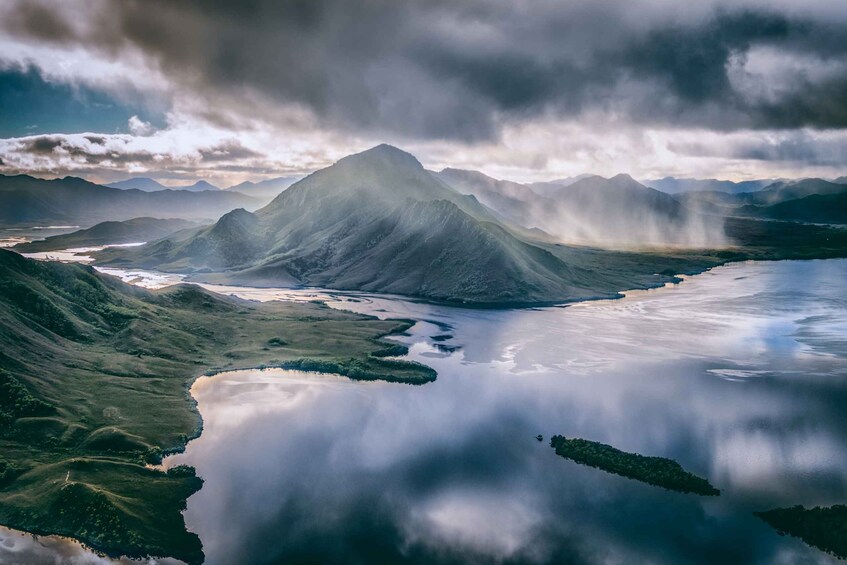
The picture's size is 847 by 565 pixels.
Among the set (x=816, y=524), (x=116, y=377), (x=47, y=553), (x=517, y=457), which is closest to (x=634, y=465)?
(x=517, y=457)

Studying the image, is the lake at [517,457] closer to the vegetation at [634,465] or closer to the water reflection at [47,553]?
the vegetation at [634,465]

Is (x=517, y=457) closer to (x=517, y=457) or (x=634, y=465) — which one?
(x=517, y=457)

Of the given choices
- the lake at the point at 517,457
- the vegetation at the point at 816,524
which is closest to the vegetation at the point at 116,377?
the lake at the point at 517,457

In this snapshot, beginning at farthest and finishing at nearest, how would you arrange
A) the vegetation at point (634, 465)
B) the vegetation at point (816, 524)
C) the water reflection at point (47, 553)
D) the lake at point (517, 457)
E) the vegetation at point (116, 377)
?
the vegetation at point (634, 465) < the vegetation at point (116, 377) < the lake at point (517, 457) < the vegetation at point (816, 524) < the water reflection at point (47, 553)

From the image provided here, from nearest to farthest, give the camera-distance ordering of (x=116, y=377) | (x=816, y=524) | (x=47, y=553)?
1. (x=47, y=553)
2. (x=816, y=524)
3. (x=116, y=377)

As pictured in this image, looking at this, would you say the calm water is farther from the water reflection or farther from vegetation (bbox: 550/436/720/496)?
the water reflection

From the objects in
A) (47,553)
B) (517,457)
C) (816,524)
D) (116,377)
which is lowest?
(517,457)

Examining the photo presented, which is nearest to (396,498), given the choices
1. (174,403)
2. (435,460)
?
(435,460)
